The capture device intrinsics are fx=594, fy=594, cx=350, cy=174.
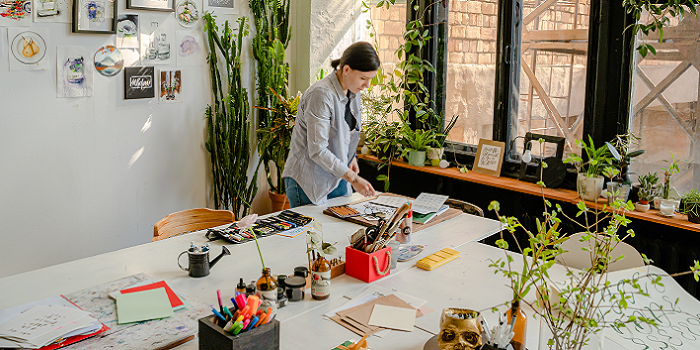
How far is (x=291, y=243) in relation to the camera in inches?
104

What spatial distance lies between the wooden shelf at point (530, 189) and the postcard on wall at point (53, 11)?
2.24m

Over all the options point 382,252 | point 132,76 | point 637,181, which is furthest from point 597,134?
point 132,76

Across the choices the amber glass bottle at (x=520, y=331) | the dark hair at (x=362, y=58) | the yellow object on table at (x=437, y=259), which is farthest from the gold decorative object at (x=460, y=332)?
the dark hair at (x=362, y=58)

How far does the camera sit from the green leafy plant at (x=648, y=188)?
3295 millimetres

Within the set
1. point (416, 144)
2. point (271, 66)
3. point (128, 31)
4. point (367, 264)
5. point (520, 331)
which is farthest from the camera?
point (271, 66)

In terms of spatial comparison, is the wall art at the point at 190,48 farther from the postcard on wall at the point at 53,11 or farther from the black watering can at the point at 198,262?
the black watering can at the point at 198,262

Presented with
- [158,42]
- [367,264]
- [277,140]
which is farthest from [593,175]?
[158,42]

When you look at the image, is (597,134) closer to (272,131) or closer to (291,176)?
(291,176)

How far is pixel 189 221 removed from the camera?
3.05 meters

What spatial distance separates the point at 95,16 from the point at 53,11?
24 cm

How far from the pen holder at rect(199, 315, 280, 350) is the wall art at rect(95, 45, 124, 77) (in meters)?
2.61

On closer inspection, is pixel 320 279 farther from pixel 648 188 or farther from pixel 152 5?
pixel 152 5

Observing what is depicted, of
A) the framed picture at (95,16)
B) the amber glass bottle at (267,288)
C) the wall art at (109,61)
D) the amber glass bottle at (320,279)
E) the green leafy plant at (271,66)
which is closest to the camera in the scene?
the amber glass bottle at (267,288)

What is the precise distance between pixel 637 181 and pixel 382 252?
2.02 m
